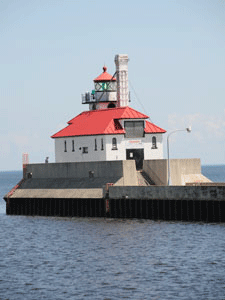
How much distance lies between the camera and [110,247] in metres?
51.4

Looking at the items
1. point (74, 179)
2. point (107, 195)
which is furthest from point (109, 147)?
point (107, 195)

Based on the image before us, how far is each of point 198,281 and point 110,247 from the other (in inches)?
534

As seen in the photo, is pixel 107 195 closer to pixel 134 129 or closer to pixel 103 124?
pixel 134 129

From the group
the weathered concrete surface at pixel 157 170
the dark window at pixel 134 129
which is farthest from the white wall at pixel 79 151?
the weathered concrete surface at pixel 157 170

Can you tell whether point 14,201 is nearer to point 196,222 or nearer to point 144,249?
point 196,222

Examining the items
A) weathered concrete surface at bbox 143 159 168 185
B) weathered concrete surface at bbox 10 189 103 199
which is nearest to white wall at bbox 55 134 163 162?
weathered concrete surface at bbox 143 159 168 185

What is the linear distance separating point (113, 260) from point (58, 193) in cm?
2818

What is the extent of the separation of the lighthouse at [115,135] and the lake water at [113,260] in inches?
458

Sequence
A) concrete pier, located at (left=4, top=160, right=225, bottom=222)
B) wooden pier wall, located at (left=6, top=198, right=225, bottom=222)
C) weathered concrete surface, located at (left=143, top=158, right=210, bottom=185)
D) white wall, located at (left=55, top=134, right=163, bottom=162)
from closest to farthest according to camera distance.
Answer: wooden pier wall, located at (left=6, top=198, right=225, bottom=222)
concrete pier, located at (left=4, top=160, right=225, bottom=222)
weathered concrete surface, located at (left=143, top=158, right=210, bottom=185)
white wall, located at (left=55, top=134, right=163, bottom=162)

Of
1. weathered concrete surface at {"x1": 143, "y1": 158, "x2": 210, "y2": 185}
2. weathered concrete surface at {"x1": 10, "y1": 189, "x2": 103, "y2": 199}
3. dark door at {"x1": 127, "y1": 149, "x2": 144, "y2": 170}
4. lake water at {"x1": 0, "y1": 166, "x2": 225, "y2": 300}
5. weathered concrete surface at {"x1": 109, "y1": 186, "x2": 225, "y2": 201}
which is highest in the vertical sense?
dark door at {"x1": 127, "y1": 149, "x2": 144, "y2": 170}

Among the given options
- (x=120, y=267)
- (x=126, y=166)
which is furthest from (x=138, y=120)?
(x=120, y=267)

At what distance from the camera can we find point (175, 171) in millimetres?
71688

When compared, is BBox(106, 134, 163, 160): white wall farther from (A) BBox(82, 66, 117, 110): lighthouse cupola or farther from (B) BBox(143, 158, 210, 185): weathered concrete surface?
(A) BBox(82, 66, 117, 110): lighthouse cupola

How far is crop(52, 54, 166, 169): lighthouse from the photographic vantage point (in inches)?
2997
